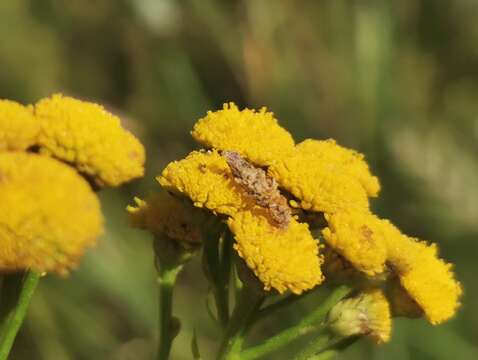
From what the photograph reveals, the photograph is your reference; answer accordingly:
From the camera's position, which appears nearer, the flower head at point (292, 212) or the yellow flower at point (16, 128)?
the yellow flower at point (16, 128)

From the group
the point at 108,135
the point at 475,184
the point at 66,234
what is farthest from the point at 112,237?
the point at 66,234

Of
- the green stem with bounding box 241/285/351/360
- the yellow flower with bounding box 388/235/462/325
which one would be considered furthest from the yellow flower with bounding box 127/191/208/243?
the yellow flower with bounding box 388/235/462/325

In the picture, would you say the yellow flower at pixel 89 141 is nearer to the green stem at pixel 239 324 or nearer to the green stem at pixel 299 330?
the green stem at pixel 239 324

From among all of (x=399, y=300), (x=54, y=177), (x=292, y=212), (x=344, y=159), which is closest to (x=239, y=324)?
(x=292, y=212)

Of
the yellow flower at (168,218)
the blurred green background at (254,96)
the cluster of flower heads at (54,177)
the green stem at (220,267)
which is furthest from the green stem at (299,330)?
the blurred green background at (254,96)

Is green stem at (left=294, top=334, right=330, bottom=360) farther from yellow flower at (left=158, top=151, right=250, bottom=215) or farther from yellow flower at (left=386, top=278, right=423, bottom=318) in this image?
yellow flower at (left=158, top=151, right=250, bottom=215)

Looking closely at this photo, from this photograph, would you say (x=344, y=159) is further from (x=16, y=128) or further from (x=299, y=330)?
(x=16, y=128)
